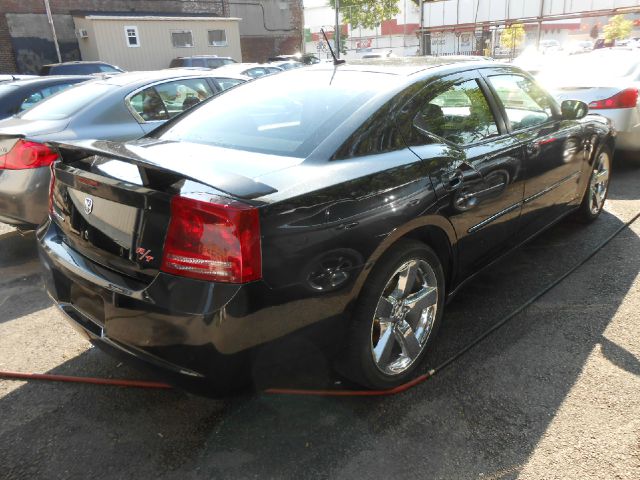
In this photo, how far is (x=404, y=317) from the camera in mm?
2619

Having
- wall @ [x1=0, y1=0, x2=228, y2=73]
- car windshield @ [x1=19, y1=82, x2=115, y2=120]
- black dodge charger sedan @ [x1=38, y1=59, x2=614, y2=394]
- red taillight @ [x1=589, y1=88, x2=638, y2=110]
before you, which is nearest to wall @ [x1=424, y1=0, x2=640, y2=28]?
wall @ [x1=0, y1=0, x2=228, y2=73]

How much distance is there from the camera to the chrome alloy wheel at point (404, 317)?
249 cm

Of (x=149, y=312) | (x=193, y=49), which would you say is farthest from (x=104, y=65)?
(x=149, y=312)

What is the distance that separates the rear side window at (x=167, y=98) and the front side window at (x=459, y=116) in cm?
267

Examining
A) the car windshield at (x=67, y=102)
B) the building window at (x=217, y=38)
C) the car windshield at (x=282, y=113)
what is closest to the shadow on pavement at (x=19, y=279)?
the car windshield at (x=67, y=102)

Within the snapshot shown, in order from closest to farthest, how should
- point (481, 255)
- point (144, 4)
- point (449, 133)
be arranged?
point (449, 133) < point (481, 255) < point (144, 4)

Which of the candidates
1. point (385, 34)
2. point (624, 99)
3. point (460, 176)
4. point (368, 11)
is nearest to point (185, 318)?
point (460, 176)

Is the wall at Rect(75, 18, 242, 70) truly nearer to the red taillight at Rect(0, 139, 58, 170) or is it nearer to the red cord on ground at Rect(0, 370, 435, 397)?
the red taillight at Rect(0, 139, 58, 170)

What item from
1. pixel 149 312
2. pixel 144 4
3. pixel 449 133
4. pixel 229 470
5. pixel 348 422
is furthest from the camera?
pixel 144 4

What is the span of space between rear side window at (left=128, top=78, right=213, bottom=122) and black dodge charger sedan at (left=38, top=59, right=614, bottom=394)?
83.9 inches

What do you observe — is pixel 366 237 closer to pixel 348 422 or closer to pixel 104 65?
pixel 348 422

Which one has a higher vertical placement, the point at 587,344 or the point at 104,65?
the point at 104,65

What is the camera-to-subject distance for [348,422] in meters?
2.39

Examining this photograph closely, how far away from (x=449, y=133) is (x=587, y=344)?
4.77ft
